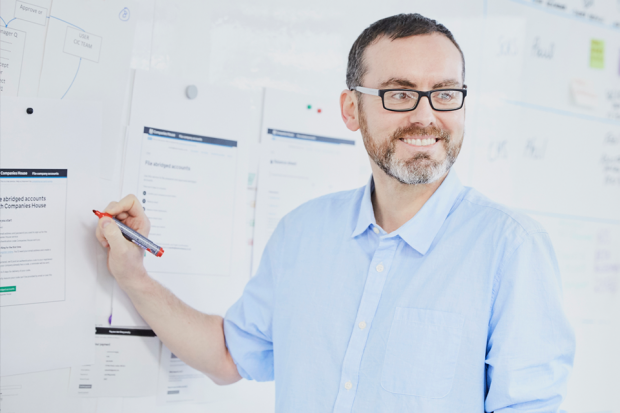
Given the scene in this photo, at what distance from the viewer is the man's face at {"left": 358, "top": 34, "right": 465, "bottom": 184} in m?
1.01

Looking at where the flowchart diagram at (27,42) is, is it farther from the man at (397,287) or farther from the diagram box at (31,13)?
the man at (397,287)

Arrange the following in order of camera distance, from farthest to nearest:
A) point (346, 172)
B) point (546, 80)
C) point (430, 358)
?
point (546, 80), point (346, 172), point (430, 358)

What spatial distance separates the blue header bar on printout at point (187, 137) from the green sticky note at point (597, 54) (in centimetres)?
139

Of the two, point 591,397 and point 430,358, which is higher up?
point 430,358

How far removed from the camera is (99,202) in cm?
104

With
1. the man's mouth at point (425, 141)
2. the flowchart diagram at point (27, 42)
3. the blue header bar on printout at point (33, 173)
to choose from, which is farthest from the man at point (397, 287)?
the flowchart diagram at point (27, 42)

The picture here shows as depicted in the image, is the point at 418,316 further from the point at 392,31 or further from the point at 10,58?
the point at 10,58

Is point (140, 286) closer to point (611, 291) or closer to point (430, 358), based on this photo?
point (430, 358)

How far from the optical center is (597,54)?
1.81 m

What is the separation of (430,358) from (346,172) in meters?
0.63

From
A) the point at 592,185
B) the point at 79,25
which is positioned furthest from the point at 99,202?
the point at 592,185

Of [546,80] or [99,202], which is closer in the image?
[99,202]

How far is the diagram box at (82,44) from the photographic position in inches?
39.3

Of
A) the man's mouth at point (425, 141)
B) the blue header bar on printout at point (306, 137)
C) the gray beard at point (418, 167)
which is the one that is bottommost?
the gray beard at point (418, 167)
